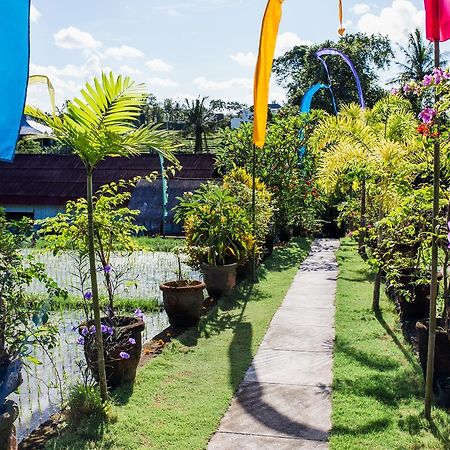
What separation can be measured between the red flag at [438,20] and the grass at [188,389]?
3.08 m

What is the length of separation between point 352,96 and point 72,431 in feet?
94.4

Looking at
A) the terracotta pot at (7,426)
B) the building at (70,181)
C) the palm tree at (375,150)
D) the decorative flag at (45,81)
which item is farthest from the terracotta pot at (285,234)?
the terracotta pot at (7,426)

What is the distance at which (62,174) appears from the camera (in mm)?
21406

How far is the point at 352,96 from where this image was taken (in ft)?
99.7

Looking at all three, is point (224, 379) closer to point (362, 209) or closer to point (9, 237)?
point (9, 237)

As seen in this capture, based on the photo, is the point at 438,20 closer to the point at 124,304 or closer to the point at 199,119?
the point at 124,304

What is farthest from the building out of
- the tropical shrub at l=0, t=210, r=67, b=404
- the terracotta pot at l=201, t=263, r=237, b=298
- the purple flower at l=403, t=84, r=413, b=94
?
the purple flower at l=403, t=84, r=413, b=94

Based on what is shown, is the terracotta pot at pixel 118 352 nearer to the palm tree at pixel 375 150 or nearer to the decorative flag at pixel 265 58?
the palm tree at pixel 375 150

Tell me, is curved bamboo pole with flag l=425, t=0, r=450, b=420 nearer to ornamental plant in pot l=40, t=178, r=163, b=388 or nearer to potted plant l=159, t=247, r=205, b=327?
ornamental plant in pot l=40, t=178, r=163, b=388

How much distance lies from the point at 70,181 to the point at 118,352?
17066 mm

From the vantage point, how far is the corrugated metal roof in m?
20.4

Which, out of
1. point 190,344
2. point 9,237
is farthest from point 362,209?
point 9,237

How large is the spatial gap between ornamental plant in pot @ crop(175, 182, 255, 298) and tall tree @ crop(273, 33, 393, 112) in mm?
22904

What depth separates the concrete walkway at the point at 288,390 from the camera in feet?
12.5
